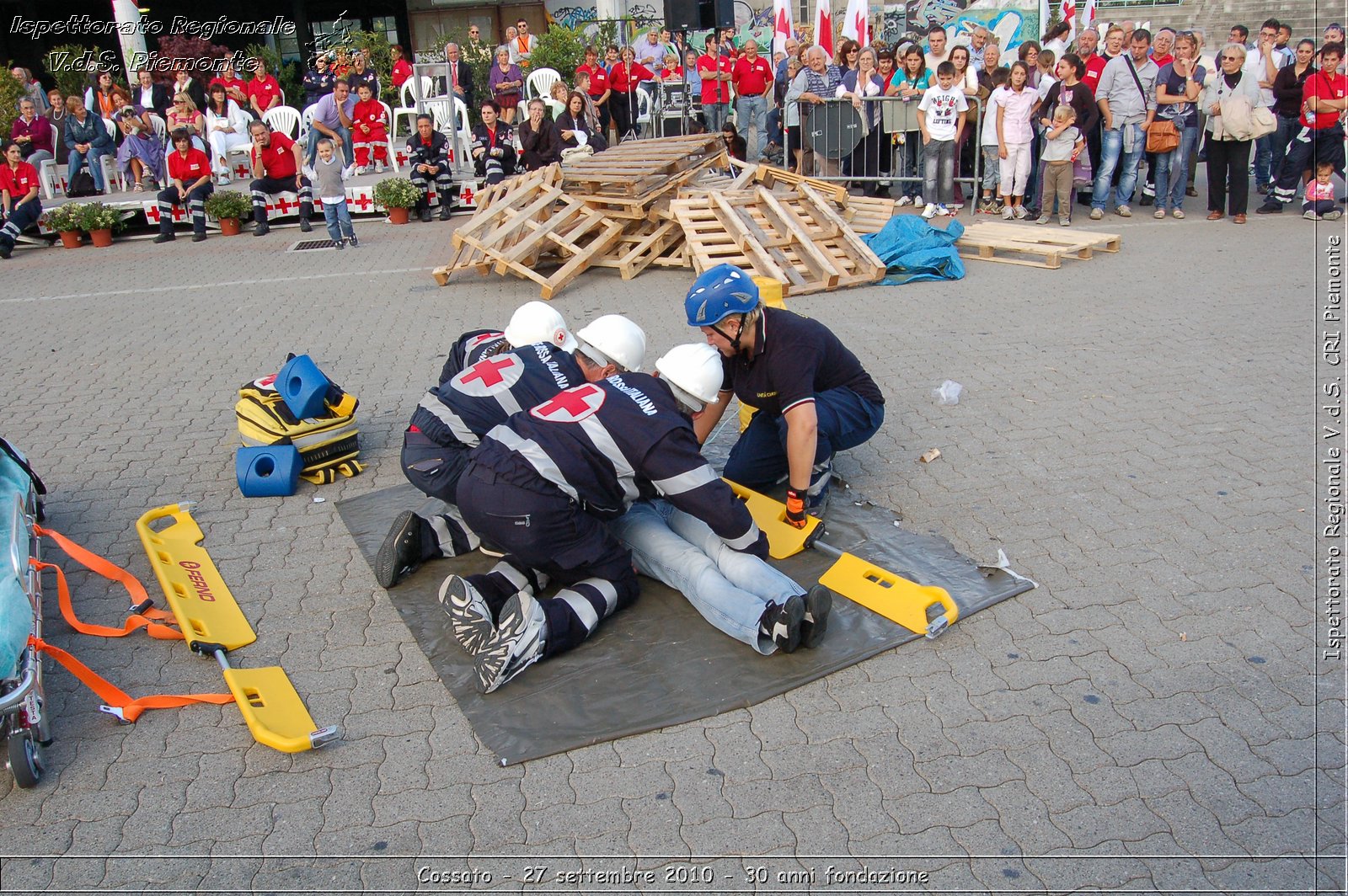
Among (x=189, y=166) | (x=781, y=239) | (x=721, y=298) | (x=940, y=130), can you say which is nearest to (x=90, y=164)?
(x=189, y=166)

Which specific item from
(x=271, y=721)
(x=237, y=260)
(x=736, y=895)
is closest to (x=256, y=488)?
(x=271, y=721)

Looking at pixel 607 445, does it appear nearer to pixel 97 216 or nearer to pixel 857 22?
pixel 97 216

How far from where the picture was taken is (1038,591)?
166 inches

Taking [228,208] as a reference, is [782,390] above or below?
below

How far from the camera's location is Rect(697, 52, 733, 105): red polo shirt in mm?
15570

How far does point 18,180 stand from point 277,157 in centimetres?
352

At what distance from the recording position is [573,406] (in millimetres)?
3951

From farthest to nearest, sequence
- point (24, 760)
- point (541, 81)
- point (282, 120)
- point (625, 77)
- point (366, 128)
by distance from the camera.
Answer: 1. point (541, 81)
2. point (625, 77)
3. point (282, 120)
4. point (366, 128)
5. point (24, 760)

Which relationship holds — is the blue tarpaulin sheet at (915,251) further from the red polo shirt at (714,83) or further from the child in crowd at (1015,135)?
the red polo shirt at (714,83)

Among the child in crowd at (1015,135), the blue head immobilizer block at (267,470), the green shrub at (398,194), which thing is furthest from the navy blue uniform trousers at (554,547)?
the green shrub at (398,194)

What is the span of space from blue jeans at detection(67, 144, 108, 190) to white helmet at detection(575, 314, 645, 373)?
1376cm

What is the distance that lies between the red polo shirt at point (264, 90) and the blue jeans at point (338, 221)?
219 inches

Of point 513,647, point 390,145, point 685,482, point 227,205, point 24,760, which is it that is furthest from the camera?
point 390,145

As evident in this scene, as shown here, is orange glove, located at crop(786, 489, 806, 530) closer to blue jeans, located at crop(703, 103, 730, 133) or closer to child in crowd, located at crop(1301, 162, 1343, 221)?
child in crowd, located at crop(1301, 162, 1343, 221)
